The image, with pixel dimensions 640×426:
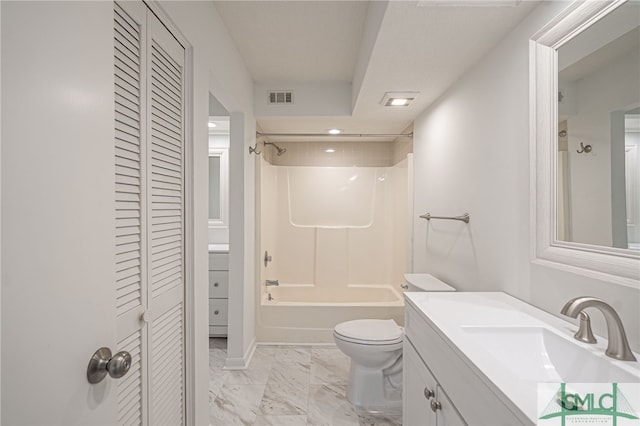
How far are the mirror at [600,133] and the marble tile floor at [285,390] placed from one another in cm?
161

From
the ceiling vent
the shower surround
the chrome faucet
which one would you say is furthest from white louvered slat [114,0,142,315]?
the shower surround

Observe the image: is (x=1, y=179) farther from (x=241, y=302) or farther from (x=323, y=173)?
(x=323, y=173)

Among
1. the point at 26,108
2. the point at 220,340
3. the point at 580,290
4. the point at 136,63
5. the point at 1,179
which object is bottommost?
the point at 220,340

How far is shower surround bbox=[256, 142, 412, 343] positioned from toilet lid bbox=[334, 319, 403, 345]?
1528 mm

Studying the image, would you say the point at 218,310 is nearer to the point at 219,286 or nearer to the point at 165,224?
the point at 219,286

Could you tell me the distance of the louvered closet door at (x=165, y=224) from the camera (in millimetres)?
1242

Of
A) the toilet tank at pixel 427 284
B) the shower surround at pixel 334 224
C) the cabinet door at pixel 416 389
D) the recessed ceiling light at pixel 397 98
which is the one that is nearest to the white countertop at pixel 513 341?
the cabinet door at pixel 416 389

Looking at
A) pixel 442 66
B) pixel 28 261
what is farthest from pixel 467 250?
pixel 28 261

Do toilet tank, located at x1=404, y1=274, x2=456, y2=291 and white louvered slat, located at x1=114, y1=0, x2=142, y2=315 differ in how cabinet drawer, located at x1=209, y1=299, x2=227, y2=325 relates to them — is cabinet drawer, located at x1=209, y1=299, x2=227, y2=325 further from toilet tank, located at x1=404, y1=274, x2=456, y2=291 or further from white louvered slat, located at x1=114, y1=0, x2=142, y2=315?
white louvered slat, located at x1=114, y1=0, x2=142, y2=315

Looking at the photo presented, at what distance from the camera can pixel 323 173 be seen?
4.11 meters

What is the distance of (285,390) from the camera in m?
2.38

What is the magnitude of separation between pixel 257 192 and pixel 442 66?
6.31ft

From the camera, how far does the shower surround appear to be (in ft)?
13.1

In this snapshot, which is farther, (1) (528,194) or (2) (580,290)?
(1) (528,194)
